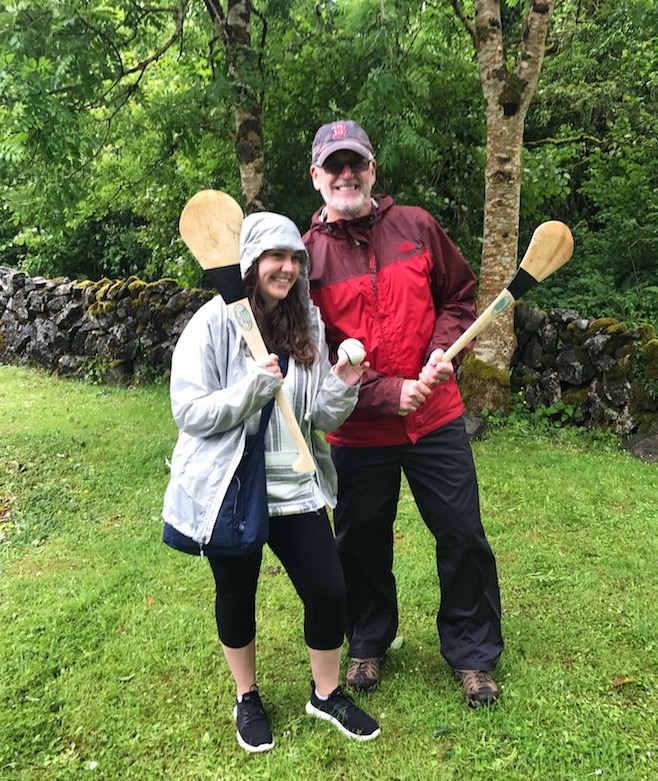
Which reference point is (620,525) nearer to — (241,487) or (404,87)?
(241,487)

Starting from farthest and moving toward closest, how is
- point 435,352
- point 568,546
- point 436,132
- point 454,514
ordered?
point 436,132, point 568,546, point 454,514, point 435,352

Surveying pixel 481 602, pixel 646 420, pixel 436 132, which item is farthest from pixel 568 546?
pixel 436 132

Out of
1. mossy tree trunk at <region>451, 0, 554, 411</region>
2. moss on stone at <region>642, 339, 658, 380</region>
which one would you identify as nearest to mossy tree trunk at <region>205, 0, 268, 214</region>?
mossy tree trunk at <region>451, 0, 554, 411</region>

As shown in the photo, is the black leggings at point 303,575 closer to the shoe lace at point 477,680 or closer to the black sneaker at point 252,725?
the black sneaker at point 252,725

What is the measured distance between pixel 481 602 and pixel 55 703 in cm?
184

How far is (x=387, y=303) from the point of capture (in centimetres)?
243

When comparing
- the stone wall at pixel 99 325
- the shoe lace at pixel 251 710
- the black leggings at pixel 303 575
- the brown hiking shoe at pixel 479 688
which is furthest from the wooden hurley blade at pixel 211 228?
the stone wall at pixel 99 325

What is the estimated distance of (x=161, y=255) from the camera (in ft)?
33.0

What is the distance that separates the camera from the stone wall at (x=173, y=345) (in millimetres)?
5688

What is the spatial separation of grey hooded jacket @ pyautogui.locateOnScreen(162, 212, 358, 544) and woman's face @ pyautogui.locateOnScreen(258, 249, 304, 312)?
4 cm

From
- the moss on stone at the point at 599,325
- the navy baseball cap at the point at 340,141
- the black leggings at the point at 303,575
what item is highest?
the navy baseball cap at the point at 340,141

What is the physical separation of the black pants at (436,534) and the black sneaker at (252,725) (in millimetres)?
515

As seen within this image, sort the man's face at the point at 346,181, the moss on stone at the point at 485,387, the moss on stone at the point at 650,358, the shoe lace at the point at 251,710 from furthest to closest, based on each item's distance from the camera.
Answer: the moss on stone at the point at 485,387
the moss on stone at the point at 650,358
the shoe lace at the point at 251,710
the man's face at the point at 346,181

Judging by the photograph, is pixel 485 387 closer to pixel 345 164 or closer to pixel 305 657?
pixel 305 657
